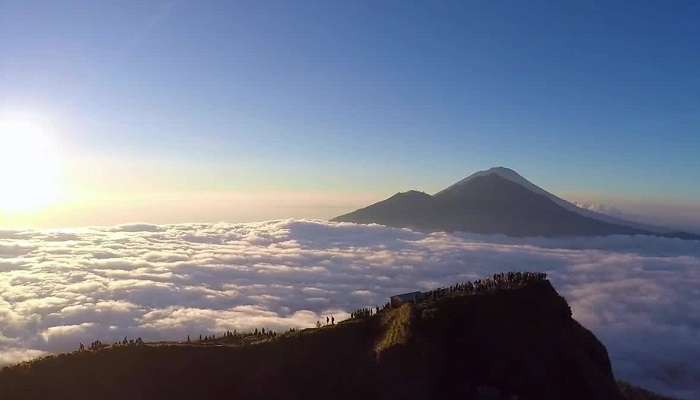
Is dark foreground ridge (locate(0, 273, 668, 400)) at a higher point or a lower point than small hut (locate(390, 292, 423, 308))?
lower

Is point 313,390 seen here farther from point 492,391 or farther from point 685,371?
point 685,371

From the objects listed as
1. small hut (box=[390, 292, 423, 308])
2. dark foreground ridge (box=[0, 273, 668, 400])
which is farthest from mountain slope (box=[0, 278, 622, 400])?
small hut (box=[390, 292, 423, 308])

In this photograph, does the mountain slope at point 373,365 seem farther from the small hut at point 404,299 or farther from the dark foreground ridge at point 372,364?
the small hut at point 404,299

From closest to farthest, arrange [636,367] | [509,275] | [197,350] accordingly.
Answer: [197,350], [509,275], [636,367]

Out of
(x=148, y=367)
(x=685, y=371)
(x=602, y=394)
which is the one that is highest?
(x=148, y=367)

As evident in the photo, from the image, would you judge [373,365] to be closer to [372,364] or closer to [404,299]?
[372,364]

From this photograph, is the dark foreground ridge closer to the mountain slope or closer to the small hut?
the mountain slope

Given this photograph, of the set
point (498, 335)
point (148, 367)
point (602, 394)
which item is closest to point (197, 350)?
point (148, 367)
